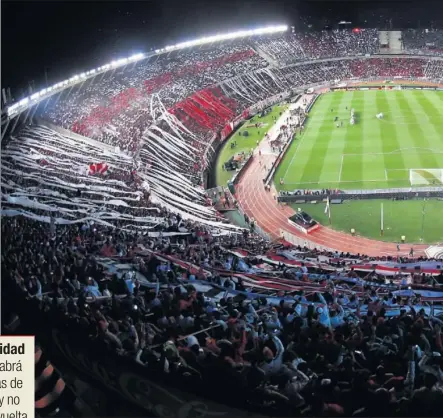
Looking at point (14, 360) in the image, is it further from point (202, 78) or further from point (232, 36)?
point (202, 78)

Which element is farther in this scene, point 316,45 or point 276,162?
point 316,45

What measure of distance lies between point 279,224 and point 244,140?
611 centimetres

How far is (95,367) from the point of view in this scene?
5621 mm

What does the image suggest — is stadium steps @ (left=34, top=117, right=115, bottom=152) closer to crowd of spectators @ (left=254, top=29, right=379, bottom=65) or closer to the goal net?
the goal net

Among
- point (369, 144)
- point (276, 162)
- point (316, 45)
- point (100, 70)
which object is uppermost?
point (316, 45)

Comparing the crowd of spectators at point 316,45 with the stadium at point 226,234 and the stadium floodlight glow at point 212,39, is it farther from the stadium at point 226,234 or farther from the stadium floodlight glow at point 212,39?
the stadium floodlight glow at point 212,39

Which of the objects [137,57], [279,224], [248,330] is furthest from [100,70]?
[248,330]

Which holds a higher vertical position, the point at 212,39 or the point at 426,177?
the point at 212,39

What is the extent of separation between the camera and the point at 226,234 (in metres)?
9.32

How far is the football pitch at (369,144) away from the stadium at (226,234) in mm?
76

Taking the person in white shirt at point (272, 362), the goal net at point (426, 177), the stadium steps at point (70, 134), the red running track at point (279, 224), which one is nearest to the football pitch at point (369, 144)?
the goal net at point (426, 177)

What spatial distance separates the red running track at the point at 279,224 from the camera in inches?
393

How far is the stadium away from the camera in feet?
16.9

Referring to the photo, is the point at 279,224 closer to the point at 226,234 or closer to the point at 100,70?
the point at 226,234
